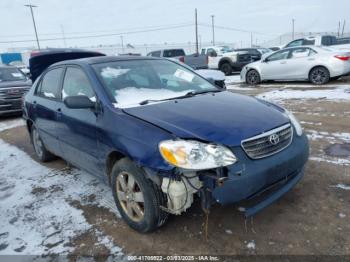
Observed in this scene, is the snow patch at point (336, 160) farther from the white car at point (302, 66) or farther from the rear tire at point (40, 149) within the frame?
the white car at point (302, 66)

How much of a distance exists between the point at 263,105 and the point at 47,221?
255 centimetres

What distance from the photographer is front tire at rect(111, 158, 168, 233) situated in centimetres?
257

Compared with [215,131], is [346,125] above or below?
below

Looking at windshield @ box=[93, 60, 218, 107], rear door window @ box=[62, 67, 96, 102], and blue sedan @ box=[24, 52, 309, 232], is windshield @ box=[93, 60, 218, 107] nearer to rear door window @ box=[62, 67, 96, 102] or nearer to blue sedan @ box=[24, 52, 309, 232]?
blue sedan @ box=[24, 52, 309, 232]

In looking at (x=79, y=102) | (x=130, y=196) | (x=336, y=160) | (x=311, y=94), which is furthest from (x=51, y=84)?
(x=311, y=94)

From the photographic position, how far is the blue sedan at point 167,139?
237 cm

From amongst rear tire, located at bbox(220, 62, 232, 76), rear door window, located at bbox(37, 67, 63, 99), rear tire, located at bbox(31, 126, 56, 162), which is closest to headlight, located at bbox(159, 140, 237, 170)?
rear door window, located at bbox(37, 67, 63, 99)

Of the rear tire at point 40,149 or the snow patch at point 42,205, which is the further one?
the rear tire at point 40,149

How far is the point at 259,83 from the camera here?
41.3 ft

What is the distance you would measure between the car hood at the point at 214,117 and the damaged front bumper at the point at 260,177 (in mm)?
202

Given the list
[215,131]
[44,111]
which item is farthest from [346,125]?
[44,111]

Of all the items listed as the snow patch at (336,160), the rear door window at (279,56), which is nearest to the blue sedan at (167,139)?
the snow patch at (336,160)

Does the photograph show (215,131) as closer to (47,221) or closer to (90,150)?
(90,150)

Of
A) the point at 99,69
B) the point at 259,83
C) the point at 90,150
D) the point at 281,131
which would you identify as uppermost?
the point at 99,69
